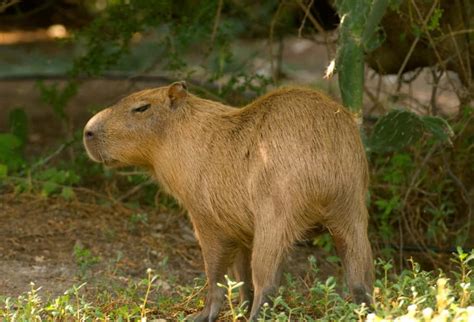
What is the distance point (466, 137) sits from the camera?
6.46 metres

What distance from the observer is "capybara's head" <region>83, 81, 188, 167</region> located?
466 centimetres

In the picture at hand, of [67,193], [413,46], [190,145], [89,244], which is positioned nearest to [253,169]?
[190,145]

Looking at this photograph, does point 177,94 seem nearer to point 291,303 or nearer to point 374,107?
point 291,303

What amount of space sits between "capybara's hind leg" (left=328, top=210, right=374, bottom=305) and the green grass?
6cm

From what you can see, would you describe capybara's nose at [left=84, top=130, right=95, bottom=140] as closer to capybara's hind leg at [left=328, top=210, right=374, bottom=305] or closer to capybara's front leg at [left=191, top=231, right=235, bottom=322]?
capybara's front leg at [left=191, top=231, right=235, bottom=322]

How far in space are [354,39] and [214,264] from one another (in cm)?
135

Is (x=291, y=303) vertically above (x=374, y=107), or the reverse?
(x=374, y=107)

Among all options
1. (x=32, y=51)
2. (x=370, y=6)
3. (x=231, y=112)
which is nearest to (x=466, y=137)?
(x=370, y=6)

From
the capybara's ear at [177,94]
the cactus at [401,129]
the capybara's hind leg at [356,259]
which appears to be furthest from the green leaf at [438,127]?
the capybara's ear at [177,94]

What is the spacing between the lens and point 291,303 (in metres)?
4.59

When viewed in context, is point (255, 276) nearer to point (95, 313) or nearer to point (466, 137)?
point (95, 313)

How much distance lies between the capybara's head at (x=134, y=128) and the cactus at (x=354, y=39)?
0.85 metres

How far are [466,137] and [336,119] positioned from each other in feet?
7.98

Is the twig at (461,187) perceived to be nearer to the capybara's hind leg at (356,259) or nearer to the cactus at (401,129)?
the cactus at (401,129)
